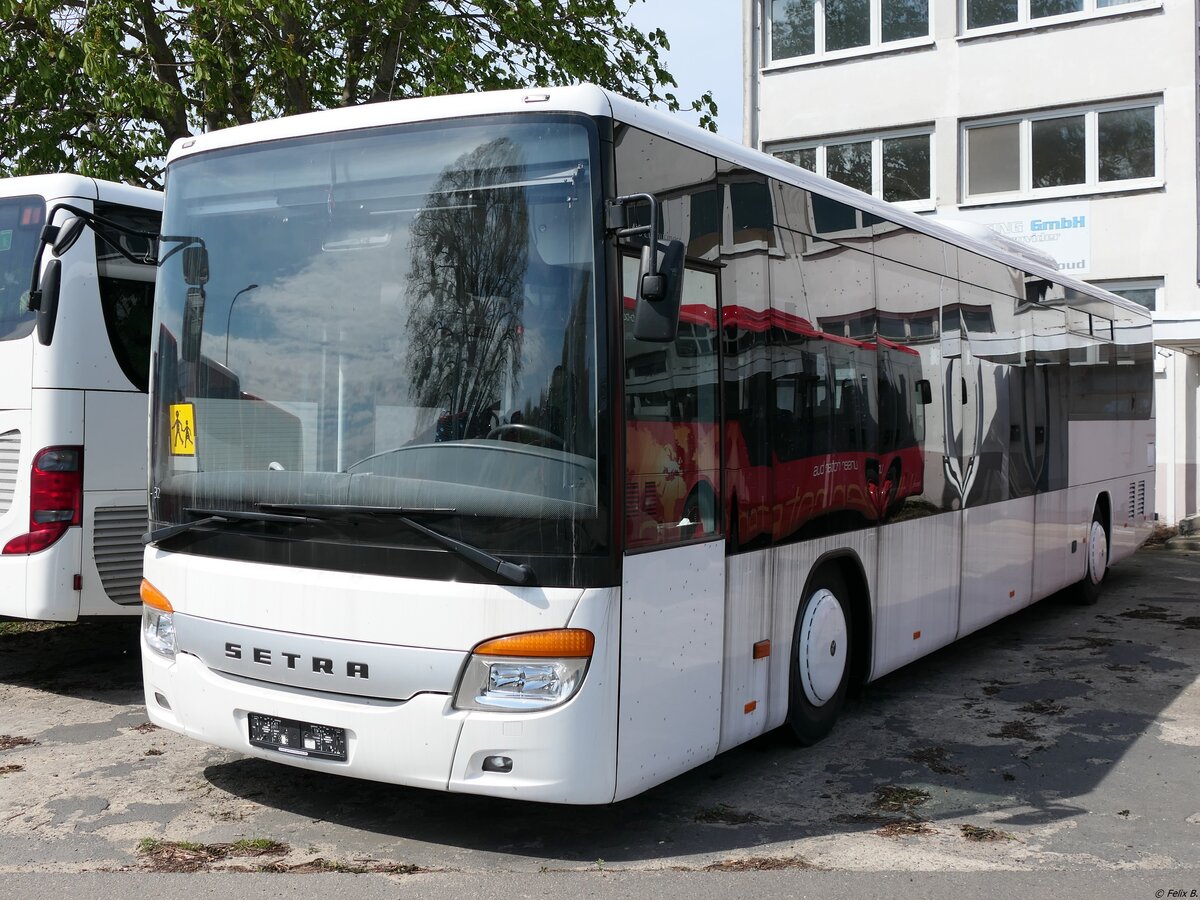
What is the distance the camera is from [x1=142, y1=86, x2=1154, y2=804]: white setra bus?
15.4 feet

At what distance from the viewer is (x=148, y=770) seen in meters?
6.24

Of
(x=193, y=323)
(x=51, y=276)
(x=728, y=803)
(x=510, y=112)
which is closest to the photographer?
→ (x=510, y=112)

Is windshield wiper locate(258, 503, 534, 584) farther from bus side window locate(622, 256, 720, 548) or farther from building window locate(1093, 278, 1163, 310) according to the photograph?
building window locate(1093, 278, 1163, 310)

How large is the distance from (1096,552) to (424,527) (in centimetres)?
939

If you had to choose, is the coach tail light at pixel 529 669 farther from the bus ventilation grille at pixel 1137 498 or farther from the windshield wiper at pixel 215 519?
the bus ventilation grille at pixel 1137 498

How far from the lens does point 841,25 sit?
22.9 m

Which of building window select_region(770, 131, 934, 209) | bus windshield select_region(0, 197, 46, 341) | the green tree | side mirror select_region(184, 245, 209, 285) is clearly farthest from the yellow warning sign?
building window select_region(770, 131, 934, 209)

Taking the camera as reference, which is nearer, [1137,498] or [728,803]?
[728,803]

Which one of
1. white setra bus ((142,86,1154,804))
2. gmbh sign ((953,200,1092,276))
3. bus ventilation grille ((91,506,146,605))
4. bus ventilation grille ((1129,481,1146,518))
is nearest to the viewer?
white setra bus ((142,86,1154,804))

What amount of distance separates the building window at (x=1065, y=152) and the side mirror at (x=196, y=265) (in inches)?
711

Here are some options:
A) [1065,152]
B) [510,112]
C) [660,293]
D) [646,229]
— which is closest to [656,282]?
[660,293]

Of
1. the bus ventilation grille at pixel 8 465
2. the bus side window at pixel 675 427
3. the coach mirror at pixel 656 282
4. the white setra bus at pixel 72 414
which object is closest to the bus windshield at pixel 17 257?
the white setra bus at pixel 72 414

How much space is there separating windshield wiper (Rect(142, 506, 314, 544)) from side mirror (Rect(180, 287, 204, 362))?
2.23 feet

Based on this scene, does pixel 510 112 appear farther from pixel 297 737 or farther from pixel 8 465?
pixel 8 465
